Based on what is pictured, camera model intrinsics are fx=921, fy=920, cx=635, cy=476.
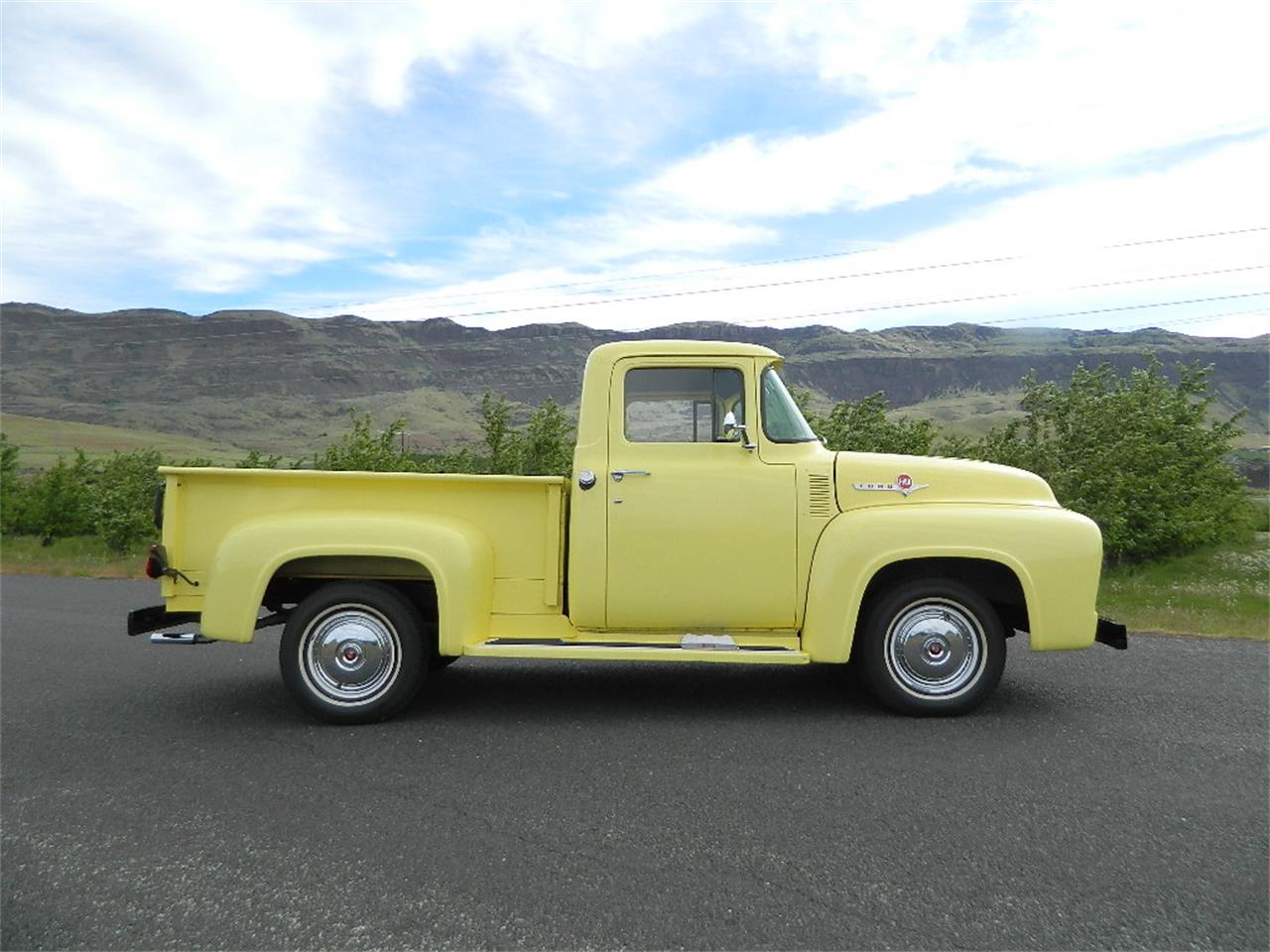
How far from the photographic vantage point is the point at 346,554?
206 inches

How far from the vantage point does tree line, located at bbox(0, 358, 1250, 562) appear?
556 inches

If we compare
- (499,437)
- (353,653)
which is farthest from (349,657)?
(499,437)

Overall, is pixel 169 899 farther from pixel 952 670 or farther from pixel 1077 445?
pixel 1077 445

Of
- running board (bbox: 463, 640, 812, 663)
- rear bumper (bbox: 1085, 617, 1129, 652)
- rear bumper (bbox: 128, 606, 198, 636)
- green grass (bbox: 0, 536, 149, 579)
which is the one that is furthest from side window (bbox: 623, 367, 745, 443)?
green grass (bbox: 0, 536, 149, 579)

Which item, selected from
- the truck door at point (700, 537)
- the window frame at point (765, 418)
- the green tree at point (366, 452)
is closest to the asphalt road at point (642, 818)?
the truck door at point (700, 537)

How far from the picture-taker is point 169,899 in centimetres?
314

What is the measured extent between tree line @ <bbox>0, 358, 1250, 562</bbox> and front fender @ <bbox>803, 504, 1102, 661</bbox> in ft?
30.5

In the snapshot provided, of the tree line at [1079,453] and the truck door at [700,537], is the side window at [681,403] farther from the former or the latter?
the tree line at [1079,453]

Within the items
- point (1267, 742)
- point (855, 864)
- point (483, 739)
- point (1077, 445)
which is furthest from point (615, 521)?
point (1077, 445)

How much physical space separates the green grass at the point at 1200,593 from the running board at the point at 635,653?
195 inches

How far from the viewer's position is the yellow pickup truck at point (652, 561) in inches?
206

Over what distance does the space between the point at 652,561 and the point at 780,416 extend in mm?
1187

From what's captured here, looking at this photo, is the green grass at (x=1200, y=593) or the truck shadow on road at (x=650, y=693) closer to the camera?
the truck shadow on road at (x=650, y=693)

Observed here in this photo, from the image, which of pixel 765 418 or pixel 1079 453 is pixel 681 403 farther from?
pixel 1079 453
